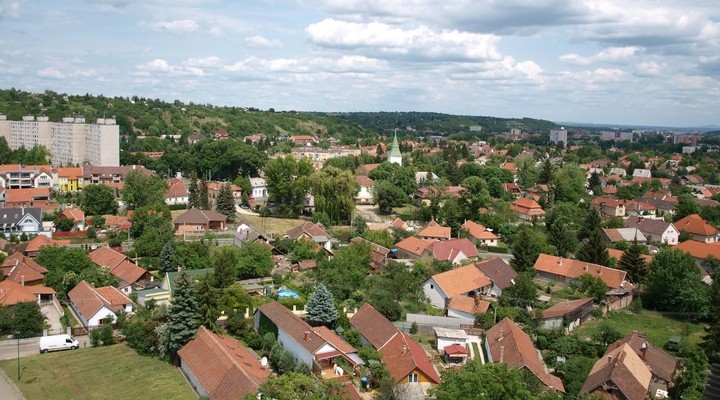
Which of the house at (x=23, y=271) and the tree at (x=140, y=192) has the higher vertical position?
the tree at (x=140, y=192)

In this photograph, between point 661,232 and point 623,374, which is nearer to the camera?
point 623,374

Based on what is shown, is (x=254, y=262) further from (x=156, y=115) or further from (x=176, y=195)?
(x=156, y=115)

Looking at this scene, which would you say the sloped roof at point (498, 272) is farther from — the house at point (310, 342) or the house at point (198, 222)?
the house at point (198, 222)

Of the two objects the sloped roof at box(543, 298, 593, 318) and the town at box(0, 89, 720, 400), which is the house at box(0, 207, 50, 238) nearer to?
the town at box(0, 89, 720, 400)

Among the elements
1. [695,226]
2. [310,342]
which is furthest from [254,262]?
[695,226]

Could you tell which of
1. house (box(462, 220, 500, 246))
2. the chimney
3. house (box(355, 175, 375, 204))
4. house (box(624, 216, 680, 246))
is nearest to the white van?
the chimney

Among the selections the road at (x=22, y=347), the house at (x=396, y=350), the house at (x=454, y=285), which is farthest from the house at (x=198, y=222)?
the house at (x=396, y=350)
